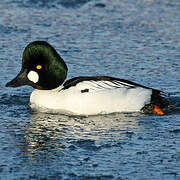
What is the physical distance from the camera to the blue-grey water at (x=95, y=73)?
638cm

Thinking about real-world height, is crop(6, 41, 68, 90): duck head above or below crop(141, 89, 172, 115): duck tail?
above

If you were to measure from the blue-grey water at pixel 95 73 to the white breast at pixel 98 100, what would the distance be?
0.58 feet

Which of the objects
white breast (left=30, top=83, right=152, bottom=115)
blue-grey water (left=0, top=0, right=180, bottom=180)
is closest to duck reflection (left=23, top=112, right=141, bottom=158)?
blue-grey water (left=0, top=0, right=180, bottom=180)

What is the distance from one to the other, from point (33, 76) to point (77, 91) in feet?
2.68

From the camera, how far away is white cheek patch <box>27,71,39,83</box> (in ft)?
29.5

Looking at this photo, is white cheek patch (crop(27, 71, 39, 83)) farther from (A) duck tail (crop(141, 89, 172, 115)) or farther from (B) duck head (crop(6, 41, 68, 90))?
(A) duck tail (crop(141, 89, 172, 115))

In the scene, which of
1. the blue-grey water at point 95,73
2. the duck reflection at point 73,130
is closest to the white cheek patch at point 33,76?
the blue-grey water at point 95,73

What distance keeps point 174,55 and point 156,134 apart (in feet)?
13.3

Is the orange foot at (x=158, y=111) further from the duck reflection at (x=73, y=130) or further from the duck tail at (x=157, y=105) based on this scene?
the duck reflection at (x=73, y=130)

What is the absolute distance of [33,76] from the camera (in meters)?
9.02

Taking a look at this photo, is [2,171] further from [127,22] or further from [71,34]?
[127,22]

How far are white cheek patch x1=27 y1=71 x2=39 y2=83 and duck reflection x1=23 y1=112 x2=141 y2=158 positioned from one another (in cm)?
60

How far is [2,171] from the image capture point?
6.18 metres

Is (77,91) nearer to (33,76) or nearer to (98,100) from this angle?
(98,100)
